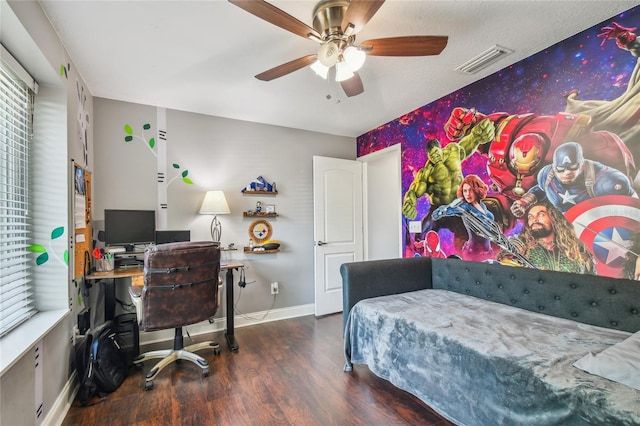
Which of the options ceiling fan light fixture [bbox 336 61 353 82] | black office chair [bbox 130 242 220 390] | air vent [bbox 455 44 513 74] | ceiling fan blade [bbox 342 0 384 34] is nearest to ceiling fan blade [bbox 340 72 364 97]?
ceiling fan light fixture [bbox 336 61 353 82]

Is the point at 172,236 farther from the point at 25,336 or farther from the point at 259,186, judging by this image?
the point at 25,336

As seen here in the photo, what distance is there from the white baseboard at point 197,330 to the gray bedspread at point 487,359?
1405 millimetres

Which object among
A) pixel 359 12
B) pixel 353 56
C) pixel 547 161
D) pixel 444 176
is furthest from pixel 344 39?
pixel 444 176

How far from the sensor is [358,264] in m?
2.39

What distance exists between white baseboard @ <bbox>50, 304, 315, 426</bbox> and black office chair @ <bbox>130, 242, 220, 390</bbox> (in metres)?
0.44

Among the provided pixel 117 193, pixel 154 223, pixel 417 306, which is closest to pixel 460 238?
pixel 417 306

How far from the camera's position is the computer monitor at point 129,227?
2.51m

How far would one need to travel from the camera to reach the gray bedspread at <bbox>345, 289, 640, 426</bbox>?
1.12 m

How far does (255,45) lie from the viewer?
189 centimetres

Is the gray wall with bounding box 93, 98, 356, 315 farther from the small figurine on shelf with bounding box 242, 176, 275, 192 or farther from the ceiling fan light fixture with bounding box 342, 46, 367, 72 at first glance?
the ceiling fan light fixture with bounding box 342, 46, 367, 72

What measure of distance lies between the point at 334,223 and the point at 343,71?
224 centimetres

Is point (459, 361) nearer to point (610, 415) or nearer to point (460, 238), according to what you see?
point (610, 415)


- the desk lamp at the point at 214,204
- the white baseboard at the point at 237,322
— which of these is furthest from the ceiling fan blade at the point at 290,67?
the white baseboard at the point at 237,322

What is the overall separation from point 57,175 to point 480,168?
3218mm
